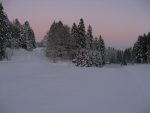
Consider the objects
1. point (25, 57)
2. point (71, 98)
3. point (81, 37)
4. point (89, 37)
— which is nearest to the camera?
point (71, 98)

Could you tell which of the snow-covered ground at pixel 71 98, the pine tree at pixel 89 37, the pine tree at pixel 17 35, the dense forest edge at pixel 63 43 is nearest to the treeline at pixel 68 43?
the dense forest edge at pixel 63 43

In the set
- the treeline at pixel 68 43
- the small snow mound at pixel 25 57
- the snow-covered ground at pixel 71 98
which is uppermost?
the treeline at pixel 68 43

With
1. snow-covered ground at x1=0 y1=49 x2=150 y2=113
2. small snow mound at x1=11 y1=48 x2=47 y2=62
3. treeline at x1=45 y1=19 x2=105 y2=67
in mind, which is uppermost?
treeline at x1=45 y1=19 x2=105 y2=67

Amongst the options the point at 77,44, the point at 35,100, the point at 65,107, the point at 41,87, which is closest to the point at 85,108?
the point at 65,107

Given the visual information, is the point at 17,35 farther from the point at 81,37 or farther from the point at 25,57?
the point at 81,37

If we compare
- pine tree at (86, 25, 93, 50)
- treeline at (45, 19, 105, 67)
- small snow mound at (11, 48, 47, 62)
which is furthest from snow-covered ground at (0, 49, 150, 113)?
pine tree at (86, 25, 93, 50)

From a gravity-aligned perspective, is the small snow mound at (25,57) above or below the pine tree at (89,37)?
below

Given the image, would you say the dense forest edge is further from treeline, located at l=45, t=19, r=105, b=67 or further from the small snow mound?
the small snow mound

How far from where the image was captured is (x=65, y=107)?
13961 mm

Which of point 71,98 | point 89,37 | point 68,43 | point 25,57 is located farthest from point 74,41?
point 71,98

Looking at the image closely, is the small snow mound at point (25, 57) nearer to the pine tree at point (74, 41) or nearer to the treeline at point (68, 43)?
the treeline at point (68, 43)

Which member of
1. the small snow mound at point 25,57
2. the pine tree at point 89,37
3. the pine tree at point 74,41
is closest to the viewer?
the small snow mound at point 25,57

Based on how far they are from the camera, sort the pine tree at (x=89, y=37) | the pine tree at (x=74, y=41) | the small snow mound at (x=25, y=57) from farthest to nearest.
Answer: the pine tree at (x=89, y=37), the pine tree at (x=74, y=41), the small snow mound at (x=25, y=57)

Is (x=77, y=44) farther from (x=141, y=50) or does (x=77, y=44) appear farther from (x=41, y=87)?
(x=41, y=87)
